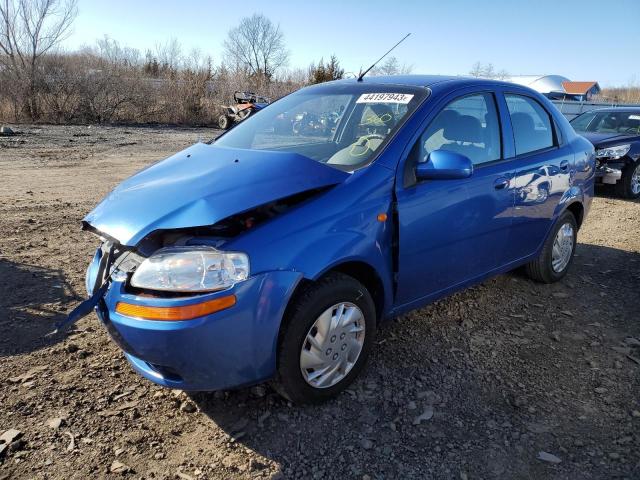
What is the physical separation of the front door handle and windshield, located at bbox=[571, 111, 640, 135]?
7105 mm

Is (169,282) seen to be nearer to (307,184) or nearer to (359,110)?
(307,184)

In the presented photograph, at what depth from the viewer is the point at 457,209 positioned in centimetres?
311

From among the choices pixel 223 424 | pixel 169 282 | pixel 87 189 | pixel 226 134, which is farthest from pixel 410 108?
pixel 87 189

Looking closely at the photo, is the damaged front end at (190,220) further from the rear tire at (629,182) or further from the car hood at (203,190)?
the rear tire at (629,182)

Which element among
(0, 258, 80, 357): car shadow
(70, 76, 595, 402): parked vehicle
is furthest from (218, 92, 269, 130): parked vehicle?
(70, 76, 595, 402): parked vehicle

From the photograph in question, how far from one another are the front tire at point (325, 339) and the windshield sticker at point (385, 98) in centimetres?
126

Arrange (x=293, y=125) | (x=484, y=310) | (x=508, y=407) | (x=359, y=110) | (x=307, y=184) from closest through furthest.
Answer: (x=307, y=184) → (x=508, y=407) → (x=359, y=110) → (x=293, y=125) → (x=484, y=310)

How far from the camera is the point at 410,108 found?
3.02 meters

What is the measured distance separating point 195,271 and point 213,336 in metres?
0.30

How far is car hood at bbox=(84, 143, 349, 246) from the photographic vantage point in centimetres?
232

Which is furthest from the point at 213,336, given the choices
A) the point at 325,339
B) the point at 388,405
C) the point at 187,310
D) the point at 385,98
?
the point at 385,98

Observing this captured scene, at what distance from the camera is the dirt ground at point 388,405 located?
7.55 feet

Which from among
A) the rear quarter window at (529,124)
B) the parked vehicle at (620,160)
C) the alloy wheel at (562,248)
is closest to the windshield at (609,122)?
the parked vehicle at (620,160)

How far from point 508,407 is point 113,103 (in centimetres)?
2195
